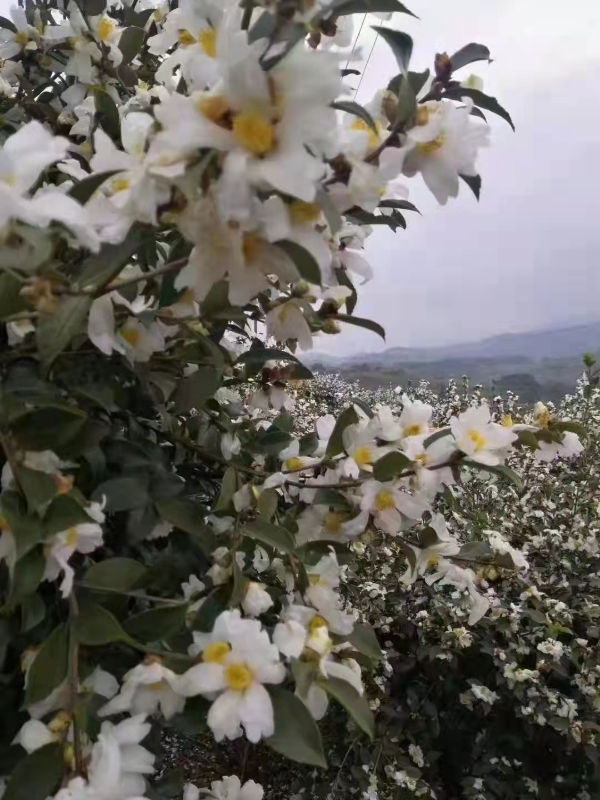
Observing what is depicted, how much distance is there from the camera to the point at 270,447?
2.58 ft

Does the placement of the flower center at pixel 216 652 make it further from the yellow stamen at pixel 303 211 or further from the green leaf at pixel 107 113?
the green leaf at pixel 107 113

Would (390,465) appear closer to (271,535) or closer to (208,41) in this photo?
(271,535)

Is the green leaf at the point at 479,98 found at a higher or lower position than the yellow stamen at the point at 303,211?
higher

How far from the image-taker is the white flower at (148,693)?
504 mm

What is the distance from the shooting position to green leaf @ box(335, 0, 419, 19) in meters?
0.44

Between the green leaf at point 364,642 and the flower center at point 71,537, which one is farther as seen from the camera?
the green leaf at point 364,642

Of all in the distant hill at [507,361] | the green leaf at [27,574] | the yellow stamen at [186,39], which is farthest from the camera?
the distant hill at [507,361]

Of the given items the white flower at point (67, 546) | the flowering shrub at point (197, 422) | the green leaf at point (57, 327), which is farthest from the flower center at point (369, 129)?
the white flower at point (67, 546)

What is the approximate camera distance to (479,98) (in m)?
0.53

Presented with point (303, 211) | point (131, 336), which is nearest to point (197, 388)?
point (131, 336)

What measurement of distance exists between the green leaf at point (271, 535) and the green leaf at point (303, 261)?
0.25m

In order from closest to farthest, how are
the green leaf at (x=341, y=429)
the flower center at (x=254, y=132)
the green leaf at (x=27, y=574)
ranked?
the flower center at (x=254, y=132) → the green leaf at (x=27, y=574) → the green leaf at (x=341, y=429)

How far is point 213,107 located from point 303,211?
7 cm

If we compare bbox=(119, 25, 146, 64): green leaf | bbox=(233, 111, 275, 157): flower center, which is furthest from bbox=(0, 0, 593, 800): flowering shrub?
bbox=(119, 25, 146, 64): green leaf
